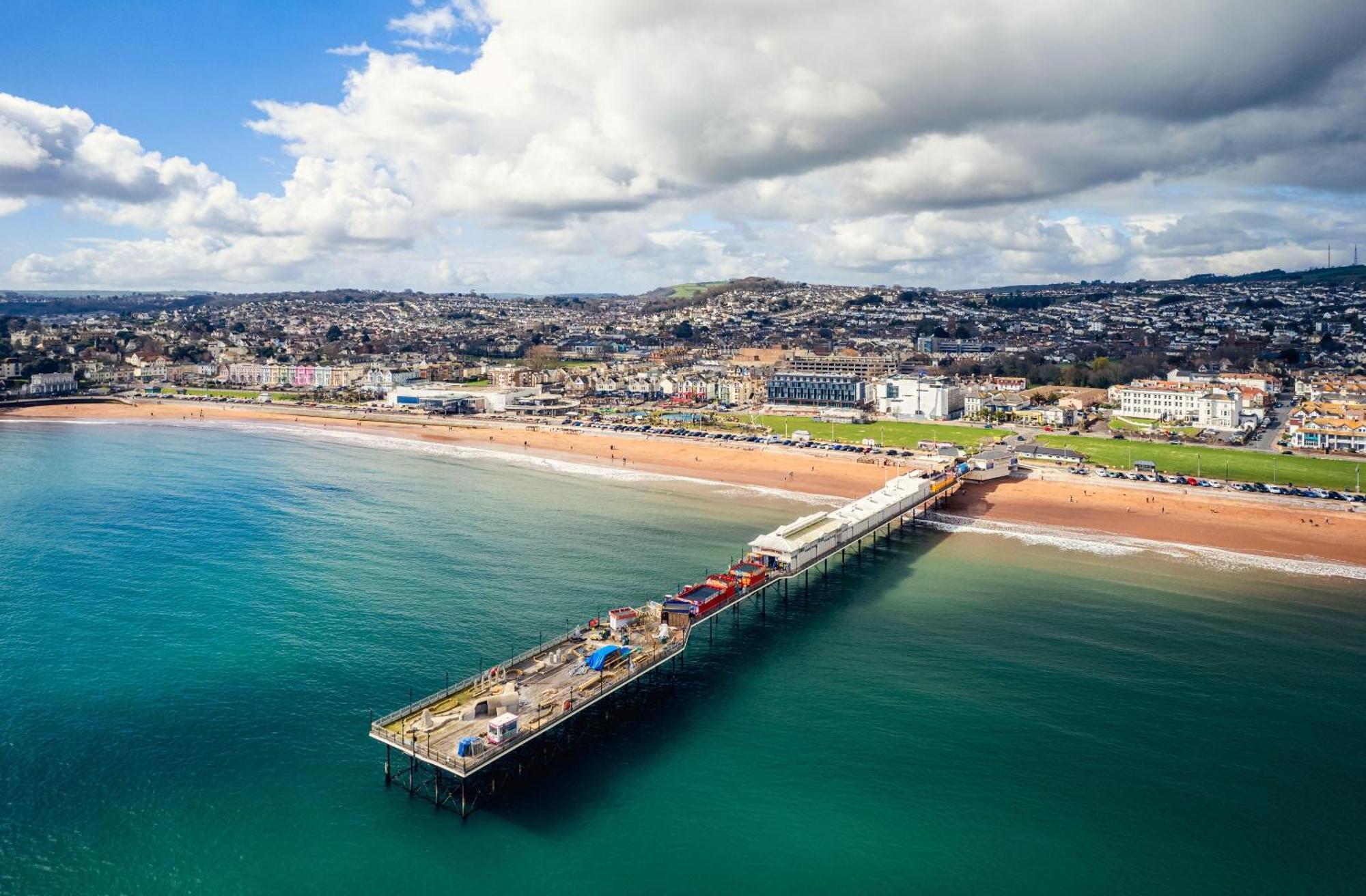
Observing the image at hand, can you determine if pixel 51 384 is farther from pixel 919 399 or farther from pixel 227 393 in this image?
pixel 919 399

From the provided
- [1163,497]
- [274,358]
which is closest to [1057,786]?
[1163,497]

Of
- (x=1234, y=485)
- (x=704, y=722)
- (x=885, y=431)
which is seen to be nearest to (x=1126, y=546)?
(x=1234, y=485)

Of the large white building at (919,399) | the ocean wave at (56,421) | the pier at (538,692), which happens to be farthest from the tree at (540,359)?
the pier at (538,692)

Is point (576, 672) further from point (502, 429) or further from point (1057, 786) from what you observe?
point (502, 429)

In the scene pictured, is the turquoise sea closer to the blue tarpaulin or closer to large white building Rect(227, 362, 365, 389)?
the blue tarpaulin

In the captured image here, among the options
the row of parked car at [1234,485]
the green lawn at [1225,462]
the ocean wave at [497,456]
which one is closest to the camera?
the row of parked car at [1234,485]

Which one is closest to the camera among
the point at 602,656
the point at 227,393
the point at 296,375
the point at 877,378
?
the point at 602,656

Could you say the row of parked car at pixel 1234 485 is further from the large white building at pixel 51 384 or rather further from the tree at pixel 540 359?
the large white building at pixel 51 384
